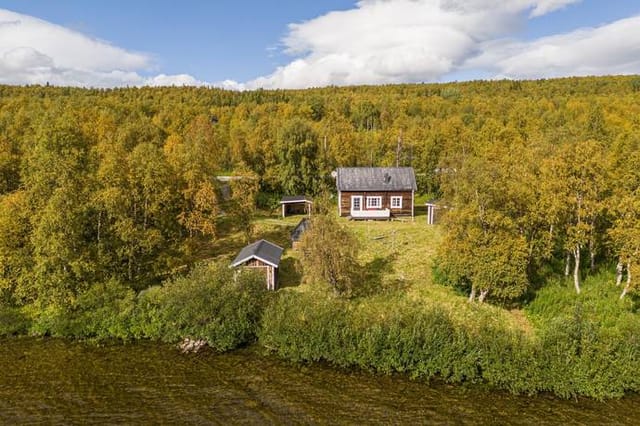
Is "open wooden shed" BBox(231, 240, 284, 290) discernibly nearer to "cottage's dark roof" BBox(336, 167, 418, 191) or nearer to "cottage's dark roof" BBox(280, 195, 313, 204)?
"cottage's dark roof" BBox(336, 167, 418, 191)

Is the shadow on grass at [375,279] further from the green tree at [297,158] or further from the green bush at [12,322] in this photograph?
the green tree at [297,158]

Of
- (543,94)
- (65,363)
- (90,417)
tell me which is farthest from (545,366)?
(543,94)

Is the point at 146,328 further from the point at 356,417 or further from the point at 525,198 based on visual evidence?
the point at 525,198

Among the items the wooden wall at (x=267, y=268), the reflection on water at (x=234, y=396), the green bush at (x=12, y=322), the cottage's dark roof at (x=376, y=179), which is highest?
the cottage's dark roof at (x=376, y=179)

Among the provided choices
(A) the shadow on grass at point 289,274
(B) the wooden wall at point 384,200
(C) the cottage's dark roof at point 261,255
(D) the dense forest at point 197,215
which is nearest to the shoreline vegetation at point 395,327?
(A) the shadow on grass at point 289,274

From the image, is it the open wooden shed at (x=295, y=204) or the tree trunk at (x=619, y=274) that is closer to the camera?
the tree trunk at (x=619, y=274)
